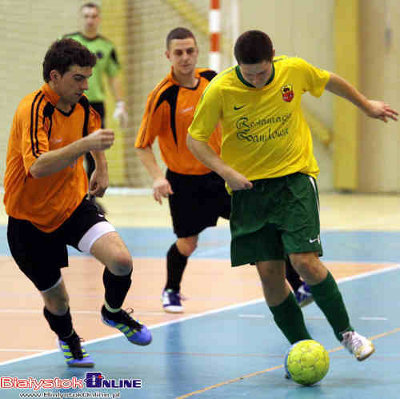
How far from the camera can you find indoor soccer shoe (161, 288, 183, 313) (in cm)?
708

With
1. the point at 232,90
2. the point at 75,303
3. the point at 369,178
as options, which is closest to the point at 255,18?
the point at 369,178

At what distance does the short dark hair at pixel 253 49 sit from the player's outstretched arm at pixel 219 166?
1.63 ft

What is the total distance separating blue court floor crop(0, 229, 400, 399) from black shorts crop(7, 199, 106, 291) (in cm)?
53

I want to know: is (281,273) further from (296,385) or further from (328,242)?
(328,242)

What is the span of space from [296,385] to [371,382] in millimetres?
364

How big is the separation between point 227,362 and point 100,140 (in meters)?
1.57

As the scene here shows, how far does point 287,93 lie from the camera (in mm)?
5277

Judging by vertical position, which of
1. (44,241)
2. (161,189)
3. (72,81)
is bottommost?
(44,241)

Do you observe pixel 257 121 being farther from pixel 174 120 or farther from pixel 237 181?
pixel 174 120

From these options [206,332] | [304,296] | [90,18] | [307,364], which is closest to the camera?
[307,364]

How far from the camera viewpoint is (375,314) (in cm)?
682

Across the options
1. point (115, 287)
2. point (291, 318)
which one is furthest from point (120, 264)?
point (291, 318)

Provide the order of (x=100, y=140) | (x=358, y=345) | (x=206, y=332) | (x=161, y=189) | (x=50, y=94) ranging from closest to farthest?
(x=100, y=140) < (x=358, y=345) < (x=50, y=94) < (x=161, y=189) < (x=206, y=332)

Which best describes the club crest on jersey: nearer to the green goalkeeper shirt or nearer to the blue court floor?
the blue court floor
